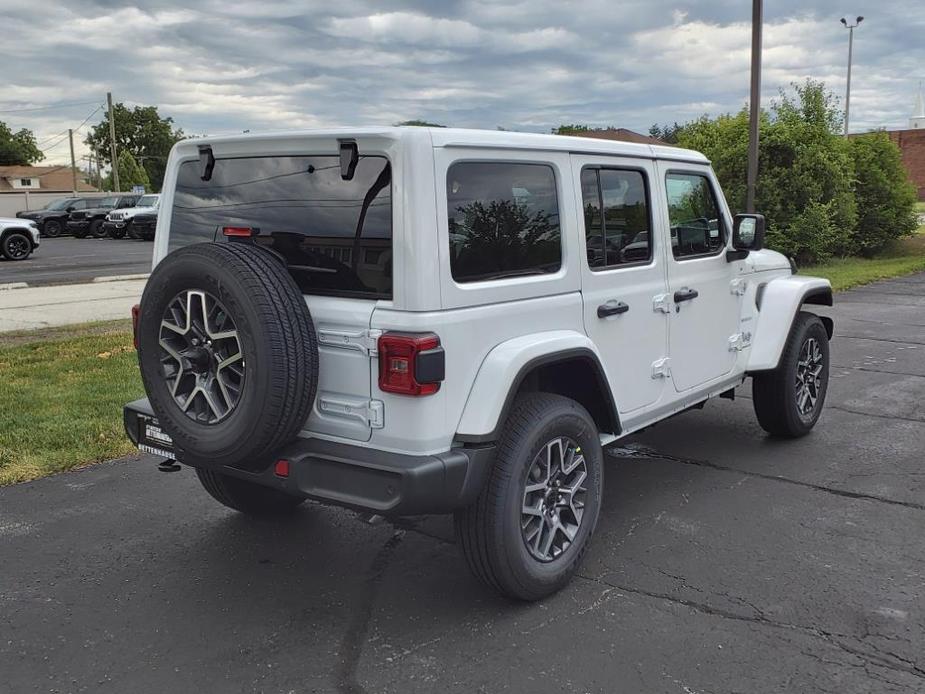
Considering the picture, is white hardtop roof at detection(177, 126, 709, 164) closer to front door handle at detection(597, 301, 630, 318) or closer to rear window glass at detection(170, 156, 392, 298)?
rear window glass at detection(170, 156, 392, 298)

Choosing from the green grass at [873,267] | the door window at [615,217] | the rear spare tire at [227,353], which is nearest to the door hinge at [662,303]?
the door window at [615,217]

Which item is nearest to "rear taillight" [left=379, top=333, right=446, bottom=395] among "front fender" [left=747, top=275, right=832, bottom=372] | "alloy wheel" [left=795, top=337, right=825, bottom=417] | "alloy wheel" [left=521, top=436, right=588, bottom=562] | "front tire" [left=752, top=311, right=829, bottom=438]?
"alloy wheel" [left=521, top=436, right=588, bottom=562]

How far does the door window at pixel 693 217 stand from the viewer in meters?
4.59

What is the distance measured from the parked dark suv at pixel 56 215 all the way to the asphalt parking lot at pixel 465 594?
31908mm

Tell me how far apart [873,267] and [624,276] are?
51.3 ft

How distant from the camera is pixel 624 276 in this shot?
412 cm

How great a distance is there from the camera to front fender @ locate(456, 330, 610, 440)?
3.24 m

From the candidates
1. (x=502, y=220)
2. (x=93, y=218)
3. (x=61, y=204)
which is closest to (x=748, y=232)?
(x=502, y=220)

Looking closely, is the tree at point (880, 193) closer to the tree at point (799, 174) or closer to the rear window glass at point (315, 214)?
the tree at point (799, 174)

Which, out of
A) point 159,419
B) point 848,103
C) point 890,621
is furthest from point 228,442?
point 848,103

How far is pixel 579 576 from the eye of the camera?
3.85 meters

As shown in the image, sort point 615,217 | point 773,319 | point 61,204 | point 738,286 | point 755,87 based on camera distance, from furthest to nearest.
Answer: point 61,204 < point 755,87 < point 773,319 < point 738,286 < point 615,217

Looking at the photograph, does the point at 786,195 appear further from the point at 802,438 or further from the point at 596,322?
the point at 596,322

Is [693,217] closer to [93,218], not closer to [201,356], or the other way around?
[201,356]
